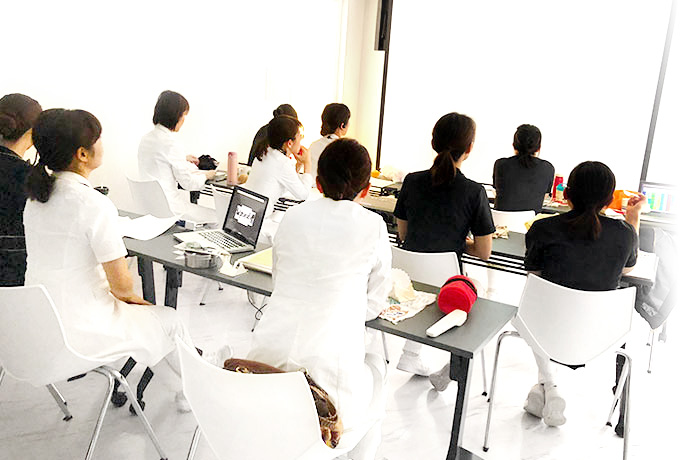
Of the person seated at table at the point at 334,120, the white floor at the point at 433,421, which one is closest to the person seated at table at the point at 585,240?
the white floor at the point at 433,421

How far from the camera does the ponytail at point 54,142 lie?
1750 millimetres

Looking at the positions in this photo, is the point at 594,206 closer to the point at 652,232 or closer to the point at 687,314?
the point at 687,314

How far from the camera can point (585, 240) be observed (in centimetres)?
214

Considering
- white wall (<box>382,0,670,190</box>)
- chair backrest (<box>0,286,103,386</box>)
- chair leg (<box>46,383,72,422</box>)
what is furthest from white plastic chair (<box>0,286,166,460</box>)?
white wall (<box>382,0,670,190</box>)

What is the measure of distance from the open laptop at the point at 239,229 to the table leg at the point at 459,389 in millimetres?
1061

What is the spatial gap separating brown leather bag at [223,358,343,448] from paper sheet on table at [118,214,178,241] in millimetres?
1163

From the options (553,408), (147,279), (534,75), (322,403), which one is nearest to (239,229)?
(147,279)

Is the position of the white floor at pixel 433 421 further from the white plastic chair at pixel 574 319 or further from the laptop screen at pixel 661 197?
the laptop screen at pixel 661 197

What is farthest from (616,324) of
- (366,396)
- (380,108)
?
(380,108)

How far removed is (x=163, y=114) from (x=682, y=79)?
4061 millimetres

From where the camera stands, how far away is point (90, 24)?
12.8 ft

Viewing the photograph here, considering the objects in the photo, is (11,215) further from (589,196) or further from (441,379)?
(589,196)

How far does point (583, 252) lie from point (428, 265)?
1.95 feet

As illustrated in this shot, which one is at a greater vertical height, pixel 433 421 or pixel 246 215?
pixel 246 215
